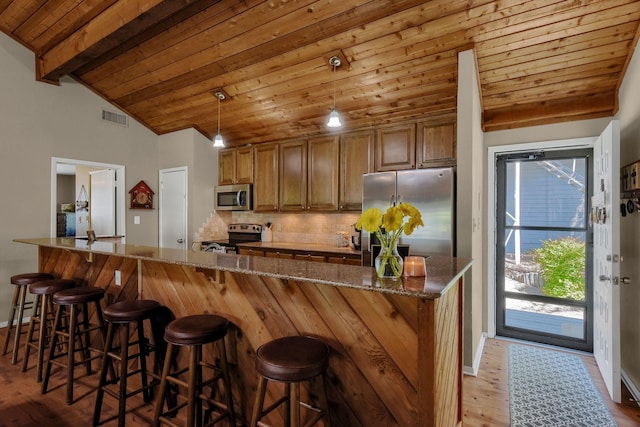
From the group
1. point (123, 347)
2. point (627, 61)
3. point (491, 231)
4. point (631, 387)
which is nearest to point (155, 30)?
point (123, 347)

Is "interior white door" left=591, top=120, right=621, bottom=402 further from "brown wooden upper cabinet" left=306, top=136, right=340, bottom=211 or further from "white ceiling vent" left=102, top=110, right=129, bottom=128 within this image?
"white ceiling vent" left=102, top=110, right=129, bottom=128

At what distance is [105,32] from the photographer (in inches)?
128

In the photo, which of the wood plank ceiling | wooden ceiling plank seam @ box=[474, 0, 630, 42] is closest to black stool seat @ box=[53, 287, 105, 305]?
the wood plank ceiling

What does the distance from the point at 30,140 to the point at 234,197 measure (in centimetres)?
256

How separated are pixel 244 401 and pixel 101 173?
4.64 meters

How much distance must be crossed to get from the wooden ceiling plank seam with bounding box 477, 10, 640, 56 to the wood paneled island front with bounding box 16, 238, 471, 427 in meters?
1.93

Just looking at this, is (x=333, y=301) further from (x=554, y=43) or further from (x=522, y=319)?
(x=522, y=319)

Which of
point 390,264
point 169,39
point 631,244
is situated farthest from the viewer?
point 169,39

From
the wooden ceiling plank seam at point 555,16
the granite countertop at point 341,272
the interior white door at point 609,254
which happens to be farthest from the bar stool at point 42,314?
the interior white door at point 609,254

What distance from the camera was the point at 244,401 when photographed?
2.07 meters

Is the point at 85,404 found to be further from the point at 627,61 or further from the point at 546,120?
the point at 627,61

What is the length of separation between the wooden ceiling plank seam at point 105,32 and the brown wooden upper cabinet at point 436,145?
8.43 feet

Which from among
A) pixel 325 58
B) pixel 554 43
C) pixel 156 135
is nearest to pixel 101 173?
pixel 156 135

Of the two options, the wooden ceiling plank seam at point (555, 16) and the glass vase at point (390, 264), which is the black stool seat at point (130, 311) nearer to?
the glass vase at point (390, 264)
